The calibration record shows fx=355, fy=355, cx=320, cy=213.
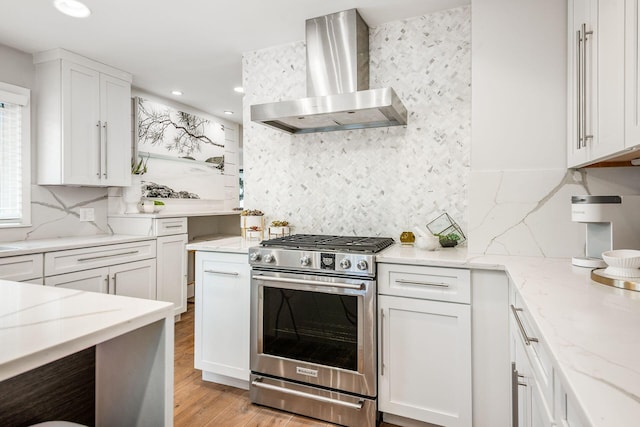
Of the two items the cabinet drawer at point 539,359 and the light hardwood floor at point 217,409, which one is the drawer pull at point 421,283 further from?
the light hardwood floor at point 217,409

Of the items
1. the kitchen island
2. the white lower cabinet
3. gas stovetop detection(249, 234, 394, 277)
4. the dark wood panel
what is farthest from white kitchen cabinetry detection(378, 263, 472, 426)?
the white lower cabinet

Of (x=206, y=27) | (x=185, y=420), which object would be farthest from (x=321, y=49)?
(x=185, y=420)

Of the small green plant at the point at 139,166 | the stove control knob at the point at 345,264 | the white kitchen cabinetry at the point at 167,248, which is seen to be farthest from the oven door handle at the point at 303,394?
the small green plant at the point at 139,166

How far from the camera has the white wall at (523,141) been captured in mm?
1853

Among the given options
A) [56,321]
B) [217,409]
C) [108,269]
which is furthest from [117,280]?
[56,321]

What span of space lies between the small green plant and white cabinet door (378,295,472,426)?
295cm

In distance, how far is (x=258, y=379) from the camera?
2160mm

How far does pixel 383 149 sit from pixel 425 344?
4.38ft

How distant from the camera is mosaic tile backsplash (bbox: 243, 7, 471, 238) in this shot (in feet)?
7.67

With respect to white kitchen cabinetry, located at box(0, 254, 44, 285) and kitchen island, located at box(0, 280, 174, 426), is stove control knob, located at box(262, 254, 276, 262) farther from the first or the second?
white kitchen cabinetry, located at box(0, 254, 44, 285)

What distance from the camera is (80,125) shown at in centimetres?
300

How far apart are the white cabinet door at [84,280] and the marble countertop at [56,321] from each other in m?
1.61

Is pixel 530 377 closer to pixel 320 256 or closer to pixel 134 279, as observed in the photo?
pixel 320 256

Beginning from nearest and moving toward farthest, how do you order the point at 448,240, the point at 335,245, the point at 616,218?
the point at 616,218 → the point at 335,245 → the point at 448,240
